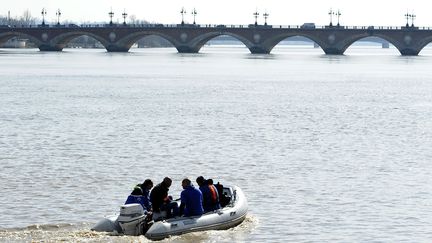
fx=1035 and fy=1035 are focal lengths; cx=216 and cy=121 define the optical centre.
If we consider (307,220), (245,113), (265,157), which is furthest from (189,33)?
(307,220)

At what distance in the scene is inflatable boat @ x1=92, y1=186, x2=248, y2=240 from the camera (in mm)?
25109

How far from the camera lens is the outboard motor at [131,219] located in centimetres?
2503

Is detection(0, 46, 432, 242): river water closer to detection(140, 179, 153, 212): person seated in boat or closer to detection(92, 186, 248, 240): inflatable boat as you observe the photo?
detection(92, 186, 248, 240): inflatable boat

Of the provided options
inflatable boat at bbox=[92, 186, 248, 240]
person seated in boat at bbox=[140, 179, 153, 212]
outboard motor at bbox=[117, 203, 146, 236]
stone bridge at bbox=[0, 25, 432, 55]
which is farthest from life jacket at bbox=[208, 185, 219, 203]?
stone bridge at bbox=[0, 25, 432, 55]

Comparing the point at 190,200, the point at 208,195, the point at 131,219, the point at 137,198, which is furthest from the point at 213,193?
the point at 131,219

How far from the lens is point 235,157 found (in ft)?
139

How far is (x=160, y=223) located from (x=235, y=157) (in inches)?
666

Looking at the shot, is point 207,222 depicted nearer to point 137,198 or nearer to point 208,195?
point 208,195

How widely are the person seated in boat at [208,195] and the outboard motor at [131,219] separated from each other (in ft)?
7.67

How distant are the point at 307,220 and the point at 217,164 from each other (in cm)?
1107

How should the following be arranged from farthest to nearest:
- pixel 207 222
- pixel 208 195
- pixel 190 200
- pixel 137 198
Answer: pixel 208 195, pixel 207 222, pixel 190 200, pixel 137 198

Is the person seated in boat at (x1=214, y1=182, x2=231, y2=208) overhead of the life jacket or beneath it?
beneath

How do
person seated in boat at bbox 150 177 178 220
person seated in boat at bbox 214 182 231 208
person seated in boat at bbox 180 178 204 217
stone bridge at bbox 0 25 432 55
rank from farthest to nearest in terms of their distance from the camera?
1. stone bridge at bbox 0 25 432 55
2. person seated in boat at bbox 214 182 231 208
3. person seated in boat at bbox 150 177 178 220
4. person seated in boat at bbox 180 178 204 217

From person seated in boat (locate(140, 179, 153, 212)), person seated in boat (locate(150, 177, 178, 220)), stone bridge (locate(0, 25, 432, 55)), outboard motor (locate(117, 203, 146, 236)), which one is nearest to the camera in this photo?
outboard motor (locate(117, 203, 146, 236))
